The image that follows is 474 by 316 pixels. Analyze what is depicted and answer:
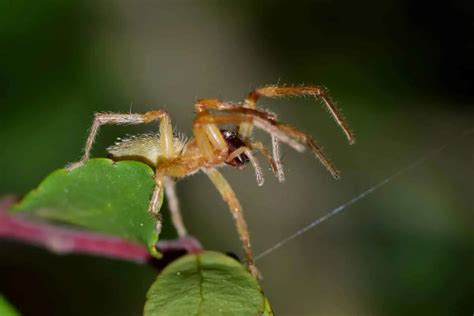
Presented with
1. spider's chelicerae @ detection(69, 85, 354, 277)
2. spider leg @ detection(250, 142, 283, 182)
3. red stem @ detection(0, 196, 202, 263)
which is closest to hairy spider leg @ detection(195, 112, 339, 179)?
spider's chelicerae @ detection(69, 85, 354, 277)

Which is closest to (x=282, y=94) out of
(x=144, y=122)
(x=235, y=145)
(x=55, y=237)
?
(x=235, y=145)

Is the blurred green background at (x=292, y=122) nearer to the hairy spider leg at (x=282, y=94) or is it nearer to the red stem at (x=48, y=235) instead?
the hairy spider leg at (x=282, y=94)

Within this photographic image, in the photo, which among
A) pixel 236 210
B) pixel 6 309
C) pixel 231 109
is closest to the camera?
pixel 6 309

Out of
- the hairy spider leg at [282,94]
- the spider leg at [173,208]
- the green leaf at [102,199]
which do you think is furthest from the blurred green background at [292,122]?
the green leaf at [102,199]

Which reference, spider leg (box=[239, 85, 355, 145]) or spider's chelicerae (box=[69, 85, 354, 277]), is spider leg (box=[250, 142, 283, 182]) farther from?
spider leg (box=[239, 85, 355, 145])

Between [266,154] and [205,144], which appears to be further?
[205,144]

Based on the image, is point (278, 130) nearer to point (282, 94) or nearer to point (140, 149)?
point (282, 94)
